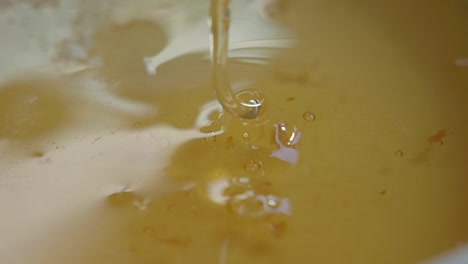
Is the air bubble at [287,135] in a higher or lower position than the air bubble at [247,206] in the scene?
higher

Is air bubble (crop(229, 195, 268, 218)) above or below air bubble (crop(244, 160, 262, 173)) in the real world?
below

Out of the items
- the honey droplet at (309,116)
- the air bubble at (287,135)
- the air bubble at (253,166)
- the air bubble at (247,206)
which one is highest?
the honey droplet at (309,116)

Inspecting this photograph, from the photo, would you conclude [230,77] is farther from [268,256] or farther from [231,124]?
[268,256]

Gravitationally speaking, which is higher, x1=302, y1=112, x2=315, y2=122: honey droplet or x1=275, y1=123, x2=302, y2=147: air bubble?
x1=302, y1=112, x2=315, y2=122: honey droplet

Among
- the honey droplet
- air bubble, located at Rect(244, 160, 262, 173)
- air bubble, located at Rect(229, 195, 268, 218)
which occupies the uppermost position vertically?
the honey droplet

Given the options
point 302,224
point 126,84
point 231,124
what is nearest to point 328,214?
point 302,224

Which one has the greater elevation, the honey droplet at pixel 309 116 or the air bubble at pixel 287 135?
the honey droplet at pixel 309 116

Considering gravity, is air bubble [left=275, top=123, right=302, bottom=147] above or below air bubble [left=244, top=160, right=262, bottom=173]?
above

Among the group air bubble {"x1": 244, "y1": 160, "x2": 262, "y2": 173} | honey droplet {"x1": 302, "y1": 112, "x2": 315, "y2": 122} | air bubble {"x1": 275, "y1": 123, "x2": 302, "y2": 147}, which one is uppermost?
honey droplet {"x1": 302, "y1": 112, "x2": 315, "y2": 122}
